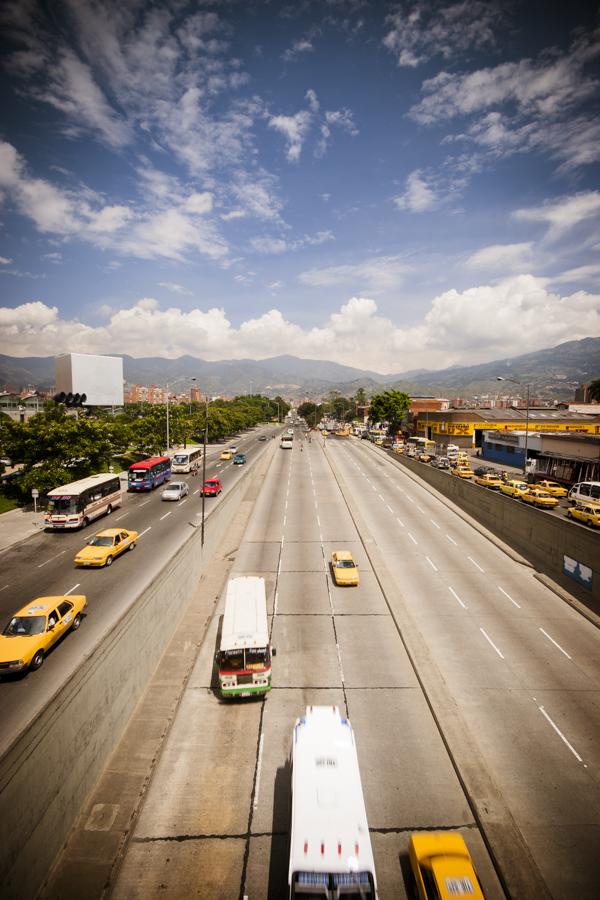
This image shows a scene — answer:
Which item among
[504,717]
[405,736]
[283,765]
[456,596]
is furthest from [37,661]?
[456,596]

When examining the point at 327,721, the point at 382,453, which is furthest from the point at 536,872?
the point at 382,453

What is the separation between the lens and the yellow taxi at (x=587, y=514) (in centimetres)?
2856

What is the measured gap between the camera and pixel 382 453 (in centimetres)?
8438

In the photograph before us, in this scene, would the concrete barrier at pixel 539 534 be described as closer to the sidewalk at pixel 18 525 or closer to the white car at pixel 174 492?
the white car at pixel 174 492

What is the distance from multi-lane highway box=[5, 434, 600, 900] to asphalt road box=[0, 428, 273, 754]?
137 centimetres

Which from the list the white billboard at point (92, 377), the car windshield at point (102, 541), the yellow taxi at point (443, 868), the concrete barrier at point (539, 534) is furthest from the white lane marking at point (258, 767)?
the white billboard at point (92, 377)

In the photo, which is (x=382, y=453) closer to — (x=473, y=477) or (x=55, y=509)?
(x=473, y=477)

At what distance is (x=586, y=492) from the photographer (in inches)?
1390

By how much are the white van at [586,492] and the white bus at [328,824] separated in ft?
105

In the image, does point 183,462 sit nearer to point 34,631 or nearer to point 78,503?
point 78,503

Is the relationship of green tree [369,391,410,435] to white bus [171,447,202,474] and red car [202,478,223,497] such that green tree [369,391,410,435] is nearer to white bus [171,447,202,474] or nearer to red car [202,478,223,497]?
white bus [171,447,202,474]

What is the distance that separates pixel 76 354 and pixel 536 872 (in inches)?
5321

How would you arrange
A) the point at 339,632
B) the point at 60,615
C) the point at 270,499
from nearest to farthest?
the point at 60,615 < the point at 339,632 < the point at 270,499

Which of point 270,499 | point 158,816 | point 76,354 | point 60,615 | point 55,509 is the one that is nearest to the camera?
point 158,816
